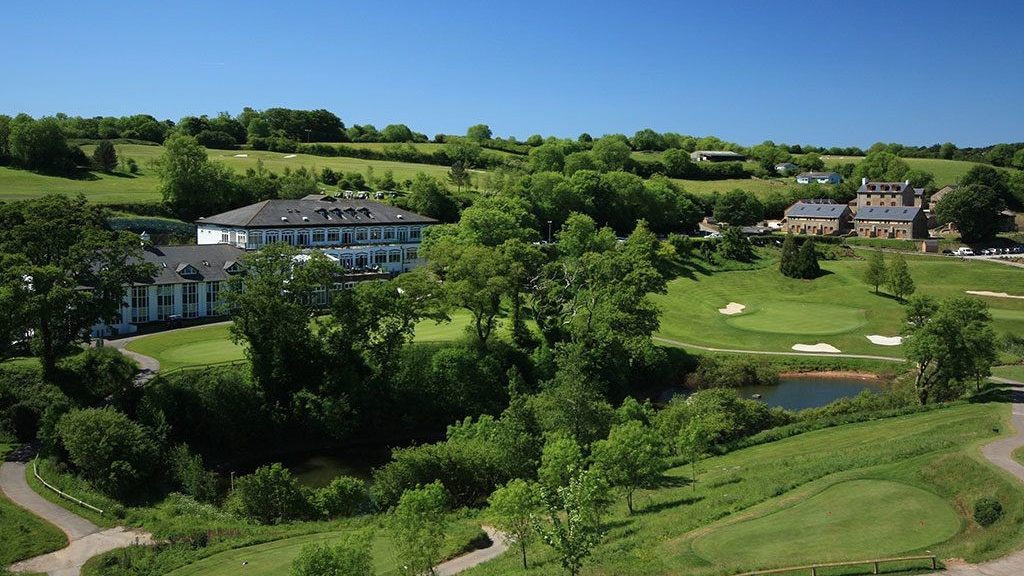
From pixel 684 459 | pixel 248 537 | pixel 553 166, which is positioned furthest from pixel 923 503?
pixel 553 166

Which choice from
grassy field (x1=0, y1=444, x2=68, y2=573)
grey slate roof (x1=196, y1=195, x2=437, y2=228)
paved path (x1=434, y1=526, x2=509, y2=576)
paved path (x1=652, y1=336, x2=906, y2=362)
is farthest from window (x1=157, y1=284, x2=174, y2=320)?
paved path (x1=434, y1=526, x2=509, y2=576)

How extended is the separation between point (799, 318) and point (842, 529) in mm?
49222

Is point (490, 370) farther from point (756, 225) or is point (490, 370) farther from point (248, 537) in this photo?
point (756, 225)

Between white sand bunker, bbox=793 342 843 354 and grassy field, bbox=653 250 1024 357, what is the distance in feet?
1.76

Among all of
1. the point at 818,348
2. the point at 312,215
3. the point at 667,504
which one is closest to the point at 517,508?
the point at 667,504

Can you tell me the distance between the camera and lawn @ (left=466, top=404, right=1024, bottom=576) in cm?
2253

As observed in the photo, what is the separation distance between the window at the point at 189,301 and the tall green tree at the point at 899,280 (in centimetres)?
5728

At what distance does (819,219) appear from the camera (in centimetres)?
11200

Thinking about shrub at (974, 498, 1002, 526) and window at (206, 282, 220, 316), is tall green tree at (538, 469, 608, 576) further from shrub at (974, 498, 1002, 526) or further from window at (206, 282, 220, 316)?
window at (206, 282, 220, 316)

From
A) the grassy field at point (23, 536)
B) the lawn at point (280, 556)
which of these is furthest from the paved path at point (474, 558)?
the grassy field at point (23, 536)

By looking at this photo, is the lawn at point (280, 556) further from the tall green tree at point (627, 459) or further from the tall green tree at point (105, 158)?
the tall green tree at point (105, 158)

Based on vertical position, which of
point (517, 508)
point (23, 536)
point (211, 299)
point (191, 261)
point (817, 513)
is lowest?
point (23, 536)

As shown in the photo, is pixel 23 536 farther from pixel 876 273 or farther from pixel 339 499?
pixel 876 273

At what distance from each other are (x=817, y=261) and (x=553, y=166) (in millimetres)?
46591
